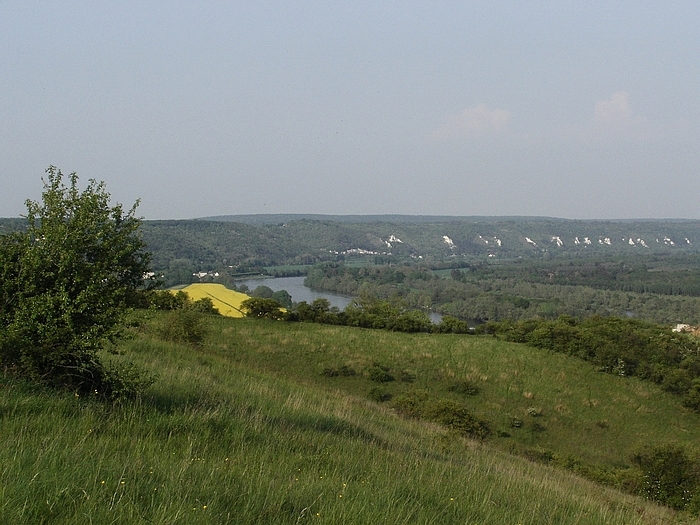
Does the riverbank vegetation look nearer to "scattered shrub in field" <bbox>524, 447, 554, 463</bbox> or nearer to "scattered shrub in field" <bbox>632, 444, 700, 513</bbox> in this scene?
"scattered shrub in field" <bbox>524, 447, 554, 463</bbox>

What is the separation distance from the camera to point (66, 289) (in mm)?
6152

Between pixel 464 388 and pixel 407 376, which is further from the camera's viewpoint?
pixel 407 376

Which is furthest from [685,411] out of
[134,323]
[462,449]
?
[134,323]

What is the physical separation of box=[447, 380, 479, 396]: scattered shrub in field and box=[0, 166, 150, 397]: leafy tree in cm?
2153

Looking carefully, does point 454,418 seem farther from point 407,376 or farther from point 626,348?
point 626,348

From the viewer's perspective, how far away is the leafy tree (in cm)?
585

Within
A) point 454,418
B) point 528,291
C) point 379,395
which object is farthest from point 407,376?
point 528,291

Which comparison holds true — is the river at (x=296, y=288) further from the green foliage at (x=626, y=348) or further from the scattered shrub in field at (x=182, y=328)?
the scattered shrub in field at (x=182, y=328)

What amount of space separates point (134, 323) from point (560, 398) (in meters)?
24.1

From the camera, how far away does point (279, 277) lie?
132750mm

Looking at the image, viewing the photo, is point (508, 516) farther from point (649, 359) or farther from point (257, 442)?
point (649, 359)

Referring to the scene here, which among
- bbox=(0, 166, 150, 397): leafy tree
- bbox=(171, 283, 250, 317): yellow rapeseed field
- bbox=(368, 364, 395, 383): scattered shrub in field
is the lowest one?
bbox=(368, 364, 395, 383): scattered shrub in field

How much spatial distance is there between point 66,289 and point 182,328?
55.0ft

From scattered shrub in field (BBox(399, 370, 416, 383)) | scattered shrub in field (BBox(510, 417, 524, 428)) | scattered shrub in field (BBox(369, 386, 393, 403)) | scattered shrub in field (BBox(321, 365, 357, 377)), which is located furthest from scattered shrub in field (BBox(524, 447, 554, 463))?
scattered shrub in field (BBox(321, 365, 357, 377))
